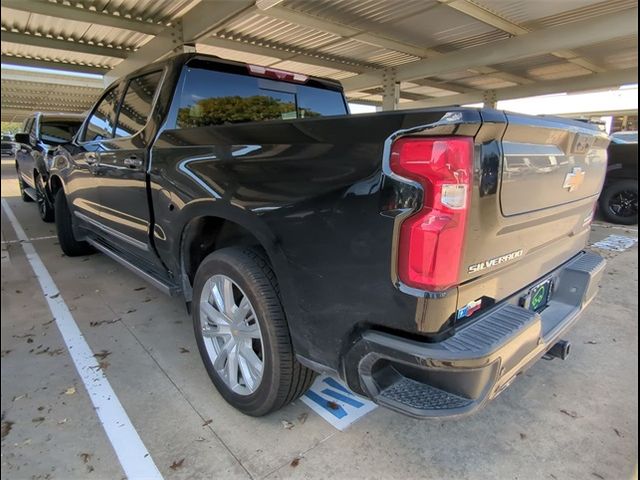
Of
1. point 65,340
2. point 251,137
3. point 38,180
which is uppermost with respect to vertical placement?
point 251,137

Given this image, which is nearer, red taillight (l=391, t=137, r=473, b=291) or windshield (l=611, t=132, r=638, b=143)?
red taillight (l=391, t=137, r=473, b=291)

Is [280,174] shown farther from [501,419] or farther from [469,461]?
[501,419]

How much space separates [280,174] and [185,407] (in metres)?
1.58

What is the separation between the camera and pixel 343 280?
1735 mm

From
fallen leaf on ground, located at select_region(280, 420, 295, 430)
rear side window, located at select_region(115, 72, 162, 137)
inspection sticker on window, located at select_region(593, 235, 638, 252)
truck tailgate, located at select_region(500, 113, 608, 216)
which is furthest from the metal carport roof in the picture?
fallen leaf on ground, located at select_region(280, 420, 295, 430)

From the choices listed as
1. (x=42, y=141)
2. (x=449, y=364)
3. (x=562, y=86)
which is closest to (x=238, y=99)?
(x=449, y=364)

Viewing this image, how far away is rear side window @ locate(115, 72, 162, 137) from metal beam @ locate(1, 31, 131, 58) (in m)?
7.06

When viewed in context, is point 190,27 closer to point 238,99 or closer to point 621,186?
point 238,99

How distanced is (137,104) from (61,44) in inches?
300

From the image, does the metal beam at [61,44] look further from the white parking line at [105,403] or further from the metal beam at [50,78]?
the metal beam at [50,78]

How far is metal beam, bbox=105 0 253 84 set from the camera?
689 cm

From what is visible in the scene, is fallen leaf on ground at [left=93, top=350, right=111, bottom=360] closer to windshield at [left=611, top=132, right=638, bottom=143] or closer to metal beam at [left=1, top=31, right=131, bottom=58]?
metal beam at [left=1, top=31, right=131, bottom=58]

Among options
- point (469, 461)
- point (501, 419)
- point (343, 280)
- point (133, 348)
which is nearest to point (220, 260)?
point (343, 280)

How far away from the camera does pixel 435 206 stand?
1498mm
